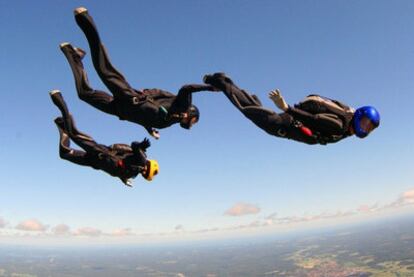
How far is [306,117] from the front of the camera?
5375mm

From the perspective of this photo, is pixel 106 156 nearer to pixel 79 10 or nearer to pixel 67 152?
pixel 67 152

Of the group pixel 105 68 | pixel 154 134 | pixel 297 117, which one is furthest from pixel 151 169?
pixel 297 117

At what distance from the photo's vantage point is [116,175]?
22.1 feet

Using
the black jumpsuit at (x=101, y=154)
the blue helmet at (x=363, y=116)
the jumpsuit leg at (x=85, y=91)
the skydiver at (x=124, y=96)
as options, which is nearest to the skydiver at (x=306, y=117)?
the blue helmet at (x=363, y=116)

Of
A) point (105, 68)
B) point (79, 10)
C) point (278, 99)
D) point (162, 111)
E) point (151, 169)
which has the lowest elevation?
point (151, 169)

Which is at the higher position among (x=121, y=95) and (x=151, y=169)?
(x=121, y=95)

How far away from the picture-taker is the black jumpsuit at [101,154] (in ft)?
20.9

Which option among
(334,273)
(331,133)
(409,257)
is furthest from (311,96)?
(409,257)

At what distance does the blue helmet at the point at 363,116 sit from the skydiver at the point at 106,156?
11.8ft

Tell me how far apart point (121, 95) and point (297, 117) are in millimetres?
3075

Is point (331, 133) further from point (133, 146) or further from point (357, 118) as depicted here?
point (133, 146)

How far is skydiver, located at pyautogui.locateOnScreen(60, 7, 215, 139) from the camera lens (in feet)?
18.9

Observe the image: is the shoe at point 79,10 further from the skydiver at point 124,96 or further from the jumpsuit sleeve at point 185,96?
the jumpsuit sleeve at point 185,96

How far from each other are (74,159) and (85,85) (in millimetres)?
1757
